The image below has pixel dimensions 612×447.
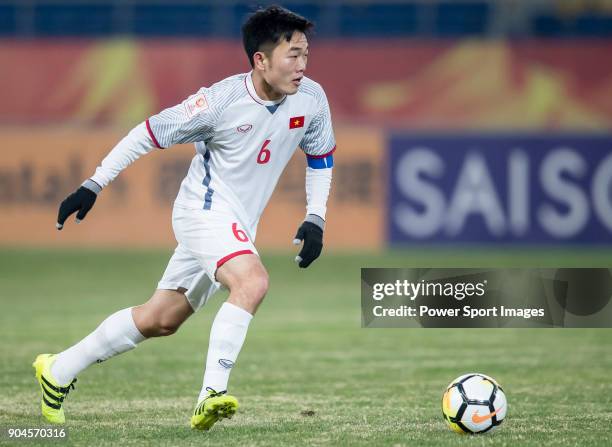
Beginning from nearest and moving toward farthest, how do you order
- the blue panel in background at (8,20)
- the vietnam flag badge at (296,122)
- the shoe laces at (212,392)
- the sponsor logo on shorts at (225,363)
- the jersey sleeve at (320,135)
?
the shoe laces at (212,392)
the sponsor logo on shorts at (225,363)
the vietnam flag badge at (296,122)
the jersey sleeve at (320,135)
the blue panel in background at (8,20)

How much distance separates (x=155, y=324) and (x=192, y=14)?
53.2 feet

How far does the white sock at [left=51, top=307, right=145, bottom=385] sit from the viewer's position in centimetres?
694

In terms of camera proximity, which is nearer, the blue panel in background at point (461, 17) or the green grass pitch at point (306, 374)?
the green grass pitch at point (306, 374)

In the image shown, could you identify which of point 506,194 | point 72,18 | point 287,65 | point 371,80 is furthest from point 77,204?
point 72,18

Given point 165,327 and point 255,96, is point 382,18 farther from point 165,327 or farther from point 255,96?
point 165,327

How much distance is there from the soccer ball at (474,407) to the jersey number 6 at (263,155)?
165 centimetres

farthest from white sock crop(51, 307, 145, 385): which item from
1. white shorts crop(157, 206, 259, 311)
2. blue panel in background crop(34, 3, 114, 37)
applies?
blue panel in background crop(34, 3, 114, 37)

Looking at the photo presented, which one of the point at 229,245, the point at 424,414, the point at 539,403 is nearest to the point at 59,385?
the point at 229,245

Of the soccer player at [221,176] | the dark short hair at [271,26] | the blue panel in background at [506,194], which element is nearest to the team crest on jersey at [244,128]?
the soccer player at [221,176]

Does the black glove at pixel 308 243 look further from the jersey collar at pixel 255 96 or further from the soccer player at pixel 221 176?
the jersey collar at pixel 255 96

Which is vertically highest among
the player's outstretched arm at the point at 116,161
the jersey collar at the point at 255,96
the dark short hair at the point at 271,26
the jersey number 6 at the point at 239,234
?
the dark short hair at the point at 271,26

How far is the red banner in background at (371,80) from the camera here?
21.2 meters

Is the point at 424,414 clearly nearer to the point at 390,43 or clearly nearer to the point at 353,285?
the point at 353,285

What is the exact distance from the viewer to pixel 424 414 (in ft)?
23.8
